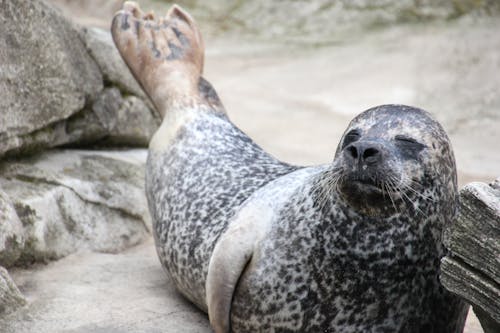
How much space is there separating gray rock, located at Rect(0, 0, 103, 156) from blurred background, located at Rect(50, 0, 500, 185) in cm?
196

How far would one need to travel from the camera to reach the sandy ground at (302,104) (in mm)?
4012

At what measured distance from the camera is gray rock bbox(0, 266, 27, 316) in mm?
3785

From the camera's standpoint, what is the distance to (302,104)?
7973mm

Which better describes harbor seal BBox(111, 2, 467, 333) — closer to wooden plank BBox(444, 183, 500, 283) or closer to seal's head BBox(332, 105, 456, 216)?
seal's head BBox(332, 105, 456, 216)

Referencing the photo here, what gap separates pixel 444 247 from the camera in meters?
3.31

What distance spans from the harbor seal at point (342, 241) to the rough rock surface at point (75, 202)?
84 cm

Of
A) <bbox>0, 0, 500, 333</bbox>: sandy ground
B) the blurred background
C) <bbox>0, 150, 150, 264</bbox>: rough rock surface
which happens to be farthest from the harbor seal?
the blurred background

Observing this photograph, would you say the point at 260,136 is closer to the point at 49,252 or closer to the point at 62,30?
Result: the point at 62,30

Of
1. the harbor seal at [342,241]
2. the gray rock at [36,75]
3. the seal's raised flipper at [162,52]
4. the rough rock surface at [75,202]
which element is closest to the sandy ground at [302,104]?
the rough rock surface at [75,202]

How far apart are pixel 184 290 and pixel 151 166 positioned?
2.58 ft

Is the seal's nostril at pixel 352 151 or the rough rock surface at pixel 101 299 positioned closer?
the seal's nostril at pixel 352 151

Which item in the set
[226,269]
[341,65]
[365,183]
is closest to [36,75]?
[226,269]

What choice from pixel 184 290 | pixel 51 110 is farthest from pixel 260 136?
pixel 184 290

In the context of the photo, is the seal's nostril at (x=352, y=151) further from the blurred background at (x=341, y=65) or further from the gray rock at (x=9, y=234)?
the blurred background at (x=341, y=65)
